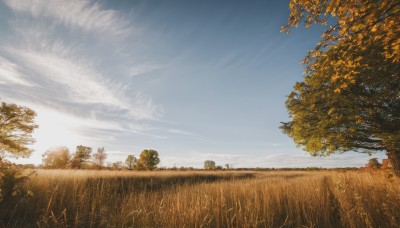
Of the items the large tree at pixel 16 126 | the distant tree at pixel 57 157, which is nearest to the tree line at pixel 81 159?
the distant tree at pixel 57 157

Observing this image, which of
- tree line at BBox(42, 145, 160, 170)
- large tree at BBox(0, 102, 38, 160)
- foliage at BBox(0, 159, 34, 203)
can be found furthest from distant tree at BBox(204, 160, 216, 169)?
foliage at BBox(0, 159, 34, 203)

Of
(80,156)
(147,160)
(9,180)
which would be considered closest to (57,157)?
(80,156)

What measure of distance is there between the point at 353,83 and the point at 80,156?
64.2 m

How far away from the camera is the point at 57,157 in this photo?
177ft

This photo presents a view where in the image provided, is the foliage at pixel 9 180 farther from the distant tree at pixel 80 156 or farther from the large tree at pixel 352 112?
the distant tree at pixel 80 156

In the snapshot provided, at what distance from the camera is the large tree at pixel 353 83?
13.4 feet

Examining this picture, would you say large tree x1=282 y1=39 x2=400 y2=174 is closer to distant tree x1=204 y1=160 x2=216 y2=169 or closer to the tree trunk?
the tree trunk

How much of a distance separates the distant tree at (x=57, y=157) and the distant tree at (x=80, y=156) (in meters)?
1.85

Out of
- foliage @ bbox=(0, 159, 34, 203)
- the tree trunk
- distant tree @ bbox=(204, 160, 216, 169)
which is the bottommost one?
foliage @ bbox=(0, 159, 34, 203)

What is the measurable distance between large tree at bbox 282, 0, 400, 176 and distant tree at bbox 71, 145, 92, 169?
55765mm

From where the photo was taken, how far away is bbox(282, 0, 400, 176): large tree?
4070 mm

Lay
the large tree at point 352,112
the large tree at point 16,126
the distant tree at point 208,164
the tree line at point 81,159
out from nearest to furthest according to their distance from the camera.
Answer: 1. the large tree at point 352,112
2. the large tree at point 16,126
3. the tree line at point 81,159
4. the distant tree at point 208,164

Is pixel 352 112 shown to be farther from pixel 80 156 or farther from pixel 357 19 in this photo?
pixel 80 156

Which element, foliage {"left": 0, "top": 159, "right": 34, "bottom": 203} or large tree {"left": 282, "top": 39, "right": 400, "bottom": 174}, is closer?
foliage {"left": 0, "top": 159, "right": 34, "bottom": 203}
